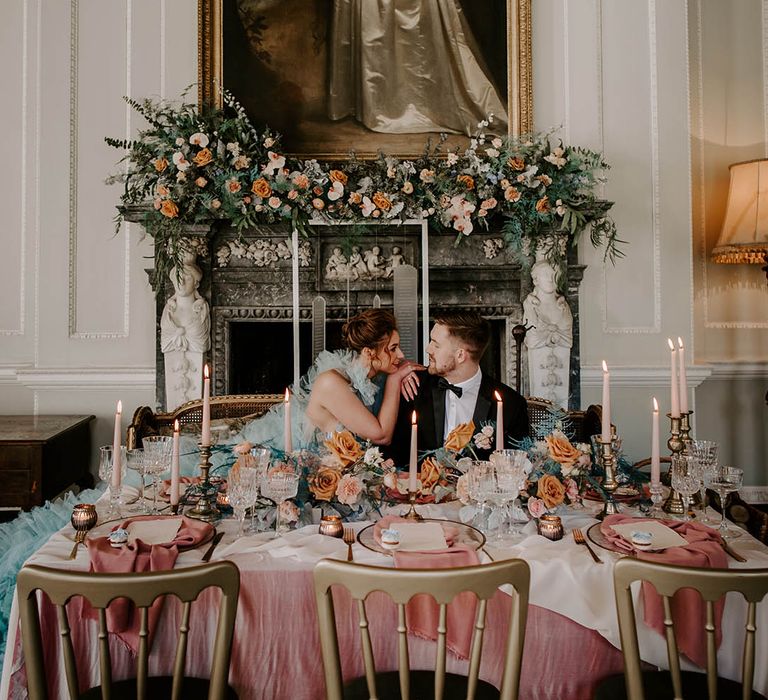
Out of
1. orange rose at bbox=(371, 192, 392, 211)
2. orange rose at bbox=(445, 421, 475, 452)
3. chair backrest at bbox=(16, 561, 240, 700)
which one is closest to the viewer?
chair backrest at bbox=(16, 561, 240, 700)

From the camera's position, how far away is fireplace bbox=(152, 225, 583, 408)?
408 centimetres

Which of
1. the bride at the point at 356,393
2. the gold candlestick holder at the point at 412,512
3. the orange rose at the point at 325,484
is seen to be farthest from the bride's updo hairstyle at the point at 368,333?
the gold candlestick holder at the point at 412,512

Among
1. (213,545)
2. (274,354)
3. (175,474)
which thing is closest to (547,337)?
(274,354)

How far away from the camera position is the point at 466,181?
381 cm

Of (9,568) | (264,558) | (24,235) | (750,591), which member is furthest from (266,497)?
(24,235)

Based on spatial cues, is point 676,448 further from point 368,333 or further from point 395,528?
point 368,333

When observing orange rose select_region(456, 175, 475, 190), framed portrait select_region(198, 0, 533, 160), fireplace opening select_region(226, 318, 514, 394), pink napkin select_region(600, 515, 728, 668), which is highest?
framed portrait select_region(198, 0, 533, 160)

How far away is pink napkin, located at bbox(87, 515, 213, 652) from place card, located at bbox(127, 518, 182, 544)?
2cm

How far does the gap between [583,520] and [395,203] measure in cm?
234

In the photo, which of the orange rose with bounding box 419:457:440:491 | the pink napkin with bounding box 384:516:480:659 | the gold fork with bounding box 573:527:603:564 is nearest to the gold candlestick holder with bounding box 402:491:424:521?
the orange rose with bounding box 419:457:440:491

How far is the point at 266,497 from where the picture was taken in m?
2.05

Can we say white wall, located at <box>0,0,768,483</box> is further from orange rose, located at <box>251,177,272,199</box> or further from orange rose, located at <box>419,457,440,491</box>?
orange rose, located at <box>419,457,440,491</box>

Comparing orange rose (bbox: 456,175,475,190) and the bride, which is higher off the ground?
orange rose (bbox: 456,175,475,190)

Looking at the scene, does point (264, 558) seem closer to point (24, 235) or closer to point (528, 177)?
point (528, 177)
